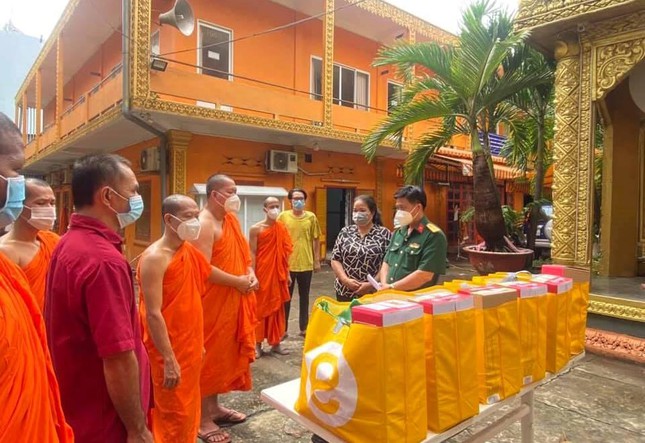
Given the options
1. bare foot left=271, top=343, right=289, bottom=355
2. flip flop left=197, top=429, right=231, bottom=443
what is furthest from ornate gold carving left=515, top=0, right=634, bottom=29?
flip flop left=197, top=429, right=231, bottom=443

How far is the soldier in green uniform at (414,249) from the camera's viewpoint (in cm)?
296

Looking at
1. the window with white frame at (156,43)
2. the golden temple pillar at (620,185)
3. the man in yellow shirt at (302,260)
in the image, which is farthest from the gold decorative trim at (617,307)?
the window with white frame at (156,43)

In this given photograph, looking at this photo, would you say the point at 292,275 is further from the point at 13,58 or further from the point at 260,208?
the point at 13,58

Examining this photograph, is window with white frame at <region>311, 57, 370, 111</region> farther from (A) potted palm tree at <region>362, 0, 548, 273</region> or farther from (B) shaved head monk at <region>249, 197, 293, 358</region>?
(B) shaved head monk at <region>249, 197, 293, 358</region>

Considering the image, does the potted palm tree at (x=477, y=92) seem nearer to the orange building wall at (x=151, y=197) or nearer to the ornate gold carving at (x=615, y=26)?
the ornate gold carving at (x=615, y=26)

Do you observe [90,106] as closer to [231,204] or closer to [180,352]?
[231,204]

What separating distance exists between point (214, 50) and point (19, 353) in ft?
29.5

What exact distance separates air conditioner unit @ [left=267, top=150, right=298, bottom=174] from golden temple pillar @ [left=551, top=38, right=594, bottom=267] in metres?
5.92

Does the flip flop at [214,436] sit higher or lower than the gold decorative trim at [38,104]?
lower

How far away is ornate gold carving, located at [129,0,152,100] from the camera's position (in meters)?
7.13

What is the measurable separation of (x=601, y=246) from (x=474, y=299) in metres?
5.42

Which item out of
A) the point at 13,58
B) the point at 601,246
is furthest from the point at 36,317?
the point at 13,58

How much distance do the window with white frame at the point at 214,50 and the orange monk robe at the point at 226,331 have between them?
258 inches

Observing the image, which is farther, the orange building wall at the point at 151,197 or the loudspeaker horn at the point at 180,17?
the orange building wall at the point at 151,197
